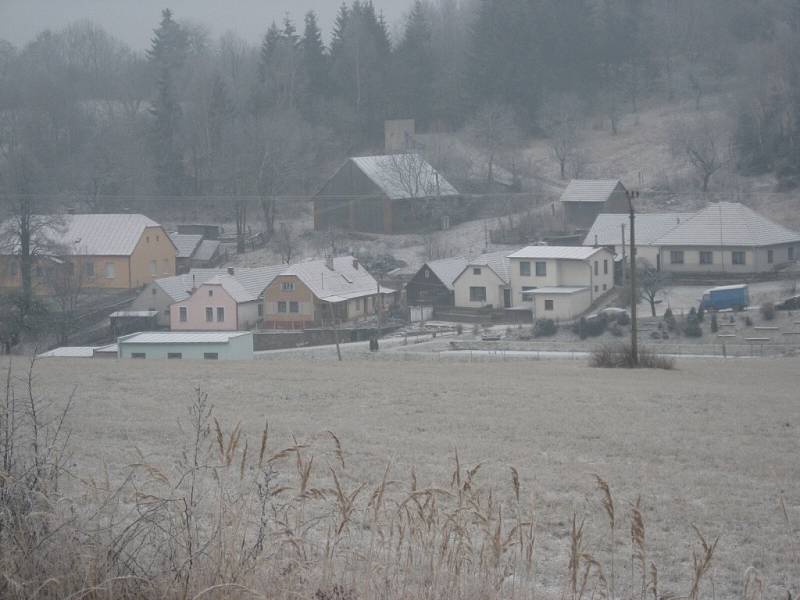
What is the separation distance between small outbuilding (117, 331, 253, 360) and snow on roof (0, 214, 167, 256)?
1559 cm

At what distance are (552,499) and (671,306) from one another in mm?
32063

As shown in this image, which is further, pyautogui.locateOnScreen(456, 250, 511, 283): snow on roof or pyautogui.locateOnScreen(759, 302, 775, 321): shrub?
pyautogui.locateOnScreen(456, 250, 511, 283): snow on roof

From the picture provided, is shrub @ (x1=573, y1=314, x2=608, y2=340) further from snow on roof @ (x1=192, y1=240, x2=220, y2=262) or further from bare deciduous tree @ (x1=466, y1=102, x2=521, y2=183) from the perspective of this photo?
bare deciduous tree @ (x1=466, y1=102, x2=521, y2=183)

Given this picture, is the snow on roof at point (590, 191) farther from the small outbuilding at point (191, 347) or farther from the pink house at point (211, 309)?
the small outbuilding at point (191, 347)

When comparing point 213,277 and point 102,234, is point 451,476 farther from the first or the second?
point 102,234

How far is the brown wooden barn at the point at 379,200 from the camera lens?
2046 inches

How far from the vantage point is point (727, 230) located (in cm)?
4228

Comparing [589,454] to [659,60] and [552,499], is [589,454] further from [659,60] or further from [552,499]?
[659,60]

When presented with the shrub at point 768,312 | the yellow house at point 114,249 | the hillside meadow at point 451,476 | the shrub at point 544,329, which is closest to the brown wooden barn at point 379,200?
the yellow house at point 114,249

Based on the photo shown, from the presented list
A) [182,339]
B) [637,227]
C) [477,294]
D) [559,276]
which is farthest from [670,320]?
[182,339]

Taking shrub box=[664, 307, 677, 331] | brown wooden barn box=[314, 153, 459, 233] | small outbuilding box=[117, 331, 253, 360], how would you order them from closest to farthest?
small outbuilding box=[117, 331, 253, 360], shrub box=[664, 307, 677, 331], brown wooden barn box=[314, 153, 459, 233]

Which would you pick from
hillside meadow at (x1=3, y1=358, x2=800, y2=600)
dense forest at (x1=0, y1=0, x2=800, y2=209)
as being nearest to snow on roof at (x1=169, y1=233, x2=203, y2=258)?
dense forest at (x1=0, y1=0, x2=800, y2=209)

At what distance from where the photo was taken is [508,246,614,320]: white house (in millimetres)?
37906

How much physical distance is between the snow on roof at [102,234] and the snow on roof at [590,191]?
1999 centimetres
